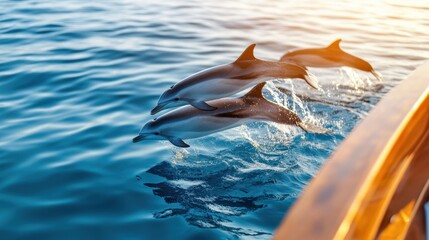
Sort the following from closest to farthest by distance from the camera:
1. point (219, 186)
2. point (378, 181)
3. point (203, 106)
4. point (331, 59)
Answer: point (378, 181), point (219, 186), point (203, 106), point (331, 59)

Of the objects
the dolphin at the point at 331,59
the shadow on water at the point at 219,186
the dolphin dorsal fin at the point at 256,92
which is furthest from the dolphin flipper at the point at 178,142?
the dolphin at the point at 331,59

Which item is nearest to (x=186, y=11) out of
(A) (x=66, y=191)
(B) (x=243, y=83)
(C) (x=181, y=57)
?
(C) (x=181, y=57)

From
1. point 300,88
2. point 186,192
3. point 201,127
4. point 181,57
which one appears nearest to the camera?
point 186,192

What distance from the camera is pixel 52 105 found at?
27.4ft

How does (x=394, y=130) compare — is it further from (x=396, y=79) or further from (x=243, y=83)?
(x=396, y=79)

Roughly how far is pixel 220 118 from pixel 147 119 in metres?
1.75

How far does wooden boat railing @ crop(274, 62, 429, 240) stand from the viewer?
2016 millimetres

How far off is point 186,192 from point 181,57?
558cm

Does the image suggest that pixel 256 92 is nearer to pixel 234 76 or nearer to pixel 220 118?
pixel 234 76

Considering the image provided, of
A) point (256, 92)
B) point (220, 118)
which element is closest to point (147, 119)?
point (220, 118)

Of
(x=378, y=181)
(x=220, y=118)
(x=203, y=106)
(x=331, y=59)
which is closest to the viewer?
(x=378, y=181)

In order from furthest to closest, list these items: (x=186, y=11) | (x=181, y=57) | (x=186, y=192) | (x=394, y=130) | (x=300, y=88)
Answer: (x=186, y=11), (x=181, y=57), (x=300, y=88), (x=186, y=192), (x=394, y=130)

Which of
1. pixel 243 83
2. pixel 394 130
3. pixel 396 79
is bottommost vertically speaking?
pixel 396 79

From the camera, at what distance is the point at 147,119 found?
791 centimetres
